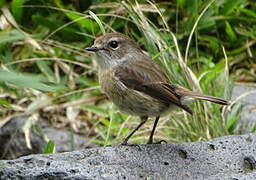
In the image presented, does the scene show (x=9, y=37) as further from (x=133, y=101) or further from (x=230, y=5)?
(x=230, y=5)

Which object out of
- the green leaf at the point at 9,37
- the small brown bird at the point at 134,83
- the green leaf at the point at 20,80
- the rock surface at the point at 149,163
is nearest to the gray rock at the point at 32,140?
the small brown bird at the point at 134,83

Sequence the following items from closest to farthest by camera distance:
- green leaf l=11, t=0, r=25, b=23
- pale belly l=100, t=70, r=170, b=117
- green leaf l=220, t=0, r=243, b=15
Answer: pale belly l=100, t=70, r=170, b=117
green leaf l=11, t=0, r=25, b=23
green leaf l=220, t=0, r=243, b=15

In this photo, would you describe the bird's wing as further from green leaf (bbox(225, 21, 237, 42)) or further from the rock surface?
green leaf (bbox(225, 21, 237, 42))

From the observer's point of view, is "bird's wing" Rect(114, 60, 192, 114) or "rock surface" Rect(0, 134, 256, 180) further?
"bird's wing" Rect(114, 60, 192, 114)

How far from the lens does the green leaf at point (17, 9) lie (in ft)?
20.3

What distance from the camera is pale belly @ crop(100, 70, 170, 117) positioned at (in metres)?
3.94

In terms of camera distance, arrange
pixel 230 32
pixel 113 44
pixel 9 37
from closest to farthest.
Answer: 1. pixel 9 37
2. pixel 113 44
3. pixel 230 32

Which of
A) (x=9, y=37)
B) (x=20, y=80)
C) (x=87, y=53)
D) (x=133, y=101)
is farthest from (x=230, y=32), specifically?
(x=20, y=80)

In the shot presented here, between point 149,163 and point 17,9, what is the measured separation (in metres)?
3.39

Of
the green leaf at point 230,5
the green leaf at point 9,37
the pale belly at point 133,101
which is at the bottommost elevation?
the pale belly at point 133,101

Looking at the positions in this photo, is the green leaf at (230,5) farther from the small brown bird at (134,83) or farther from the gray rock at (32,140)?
the small brown bird at (134,83)

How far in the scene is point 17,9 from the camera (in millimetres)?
6352

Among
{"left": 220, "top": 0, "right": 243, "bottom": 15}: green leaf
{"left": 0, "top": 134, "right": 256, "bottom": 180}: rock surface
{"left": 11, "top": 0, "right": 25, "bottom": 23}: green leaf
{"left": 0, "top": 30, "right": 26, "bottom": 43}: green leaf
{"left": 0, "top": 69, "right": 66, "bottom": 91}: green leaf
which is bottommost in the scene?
{"left": 0, "top": 134, "right": 256, "bottom": 180}: rock surface

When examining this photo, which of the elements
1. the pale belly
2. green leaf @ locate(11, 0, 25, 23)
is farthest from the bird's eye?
green leaf @ locate(11, 0, 25, 23)
